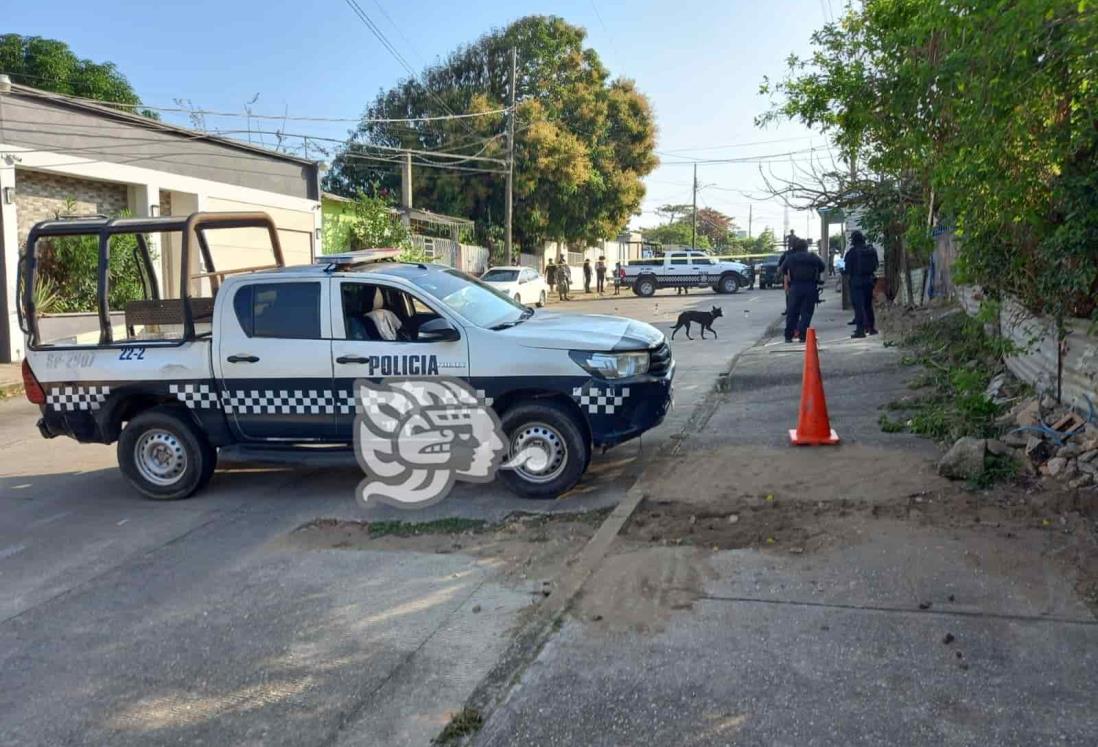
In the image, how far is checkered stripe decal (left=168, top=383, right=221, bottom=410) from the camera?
7258 mm

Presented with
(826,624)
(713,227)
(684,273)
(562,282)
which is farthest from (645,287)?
(713,227)

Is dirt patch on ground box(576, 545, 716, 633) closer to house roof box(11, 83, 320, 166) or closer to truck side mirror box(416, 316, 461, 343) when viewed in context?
truck side mirror box(416, 316, 461, 343)

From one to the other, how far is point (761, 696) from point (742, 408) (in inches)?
244

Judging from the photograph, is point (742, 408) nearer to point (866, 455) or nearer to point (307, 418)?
point (866, 455)

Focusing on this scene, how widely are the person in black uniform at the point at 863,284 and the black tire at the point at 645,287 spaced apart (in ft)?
77.6

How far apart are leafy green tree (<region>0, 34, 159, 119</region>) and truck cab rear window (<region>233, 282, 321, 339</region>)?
2513cm

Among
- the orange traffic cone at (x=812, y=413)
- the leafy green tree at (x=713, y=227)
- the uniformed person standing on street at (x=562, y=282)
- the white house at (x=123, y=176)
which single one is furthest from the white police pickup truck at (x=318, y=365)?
the leafy green tree at (x=713, y=227)

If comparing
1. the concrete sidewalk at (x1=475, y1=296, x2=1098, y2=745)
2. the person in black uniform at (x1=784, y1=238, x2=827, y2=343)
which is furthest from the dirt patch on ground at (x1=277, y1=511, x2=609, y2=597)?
the person in black uniform at (x1=784, y1=238, x2=827, y2=343)

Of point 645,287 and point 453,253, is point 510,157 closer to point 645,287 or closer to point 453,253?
point 453,253

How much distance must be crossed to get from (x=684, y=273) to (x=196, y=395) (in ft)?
108

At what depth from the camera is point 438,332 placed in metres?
6.76

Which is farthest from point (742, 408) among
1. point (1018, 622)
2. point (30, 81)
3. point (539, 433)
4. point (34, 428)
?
point (30, 81)

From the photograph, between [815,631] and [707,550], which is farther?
[707,550]

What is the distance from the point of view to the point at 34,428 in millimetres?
11305
